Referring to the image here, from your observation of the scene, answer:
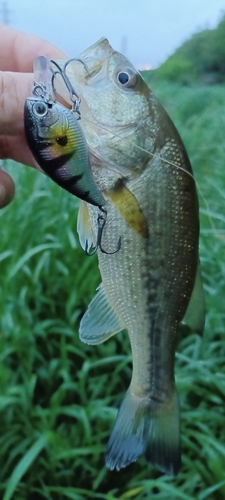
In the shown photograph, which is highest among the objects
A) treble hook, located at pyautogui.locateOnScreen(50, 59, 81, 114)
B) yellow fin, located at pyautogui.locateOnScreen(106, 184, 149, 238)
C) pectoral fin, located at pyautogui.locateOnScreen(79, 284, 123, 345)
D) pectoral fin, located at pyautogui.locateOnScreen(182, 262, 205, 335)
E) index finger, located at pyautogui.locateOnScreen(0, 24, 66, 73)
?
index finger, located at pyautogui.locateOnScreen(0, 24, 66, 73)

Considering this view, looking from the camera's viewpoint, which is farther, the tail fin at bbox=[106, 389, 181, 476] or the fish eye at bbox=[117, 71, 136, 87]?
the tail fin at bbox=[106, 389, 181, 476]

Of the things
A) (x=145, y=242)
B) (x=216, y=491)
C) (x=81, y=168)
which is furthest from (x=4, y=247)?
(x=81, y=168)

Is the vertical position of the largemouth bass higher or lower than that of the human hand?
lower

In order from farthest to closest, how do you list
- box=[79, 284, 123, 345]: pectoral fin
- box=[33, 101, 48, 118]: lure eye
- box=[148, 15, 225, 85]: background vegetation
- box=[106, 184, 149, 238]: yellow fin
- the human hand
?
1. box=[148, 15, 225, 85]: background vegetation
2. the human hand
3. box=[79, 284, 123, 345]: pectoral fin
4. box=[106, 184, 149, 238]: yellow fin
5. box=[33, 101, 48, 118]: lure eye

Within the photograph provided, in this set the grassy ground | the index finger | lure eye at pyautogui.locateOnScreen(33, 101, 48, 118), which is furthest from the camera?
the grassy ground

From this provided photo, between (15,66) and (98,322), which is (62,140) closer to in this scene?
(98,322)

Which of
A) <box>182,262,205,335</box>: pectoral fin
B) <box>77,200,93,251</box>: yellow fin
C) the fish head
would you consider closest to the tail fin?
<box>182,262,205,335</box>: pectoral fin

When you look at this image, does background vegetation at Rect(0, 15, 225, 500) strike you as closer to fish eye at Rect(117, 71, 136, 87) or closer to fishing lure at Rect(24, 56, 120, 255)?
fish eye at Rect(117, 71, 136, 87)

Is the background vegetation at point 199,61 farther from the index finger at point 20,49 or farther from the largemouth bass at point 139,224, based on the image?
the largemouth bass at point 139,224
